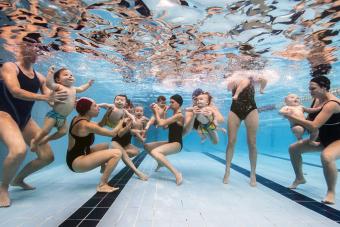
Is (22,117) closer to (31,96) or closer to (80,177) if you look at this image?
(31,96)

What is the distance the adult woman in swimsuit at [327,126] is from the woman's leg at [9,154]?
546cm

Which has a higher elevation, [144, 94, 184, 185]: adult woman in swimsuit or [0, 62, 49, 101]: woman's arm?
[0, 62, 49, 101]: woman's arm

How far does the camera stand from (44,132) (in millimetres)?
5156

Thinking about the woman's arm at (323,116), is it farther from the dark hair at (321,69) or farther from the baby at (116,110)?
the dark hair at (321,69)

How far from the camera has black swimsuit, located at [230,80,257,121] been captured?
653 centimetres

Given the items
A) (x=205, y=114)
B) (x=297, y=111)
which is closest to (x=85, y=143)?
(x=205, y=114)

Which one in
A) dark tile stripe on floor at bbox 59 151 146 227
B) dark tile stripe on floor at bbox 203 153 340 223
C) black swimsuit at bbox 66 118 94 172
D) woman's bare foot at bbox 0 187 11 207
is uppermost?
black swimsuit at bbox 66 118 94 172

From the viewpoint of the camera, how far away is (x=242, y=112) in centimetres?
656

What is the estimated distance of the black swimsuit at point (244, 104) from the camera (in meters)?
6.53

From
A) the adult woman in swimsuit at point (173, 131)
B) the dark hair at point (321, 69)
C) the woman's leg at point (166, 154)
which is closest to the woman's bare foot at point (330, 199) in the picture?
the woman's leg at point (166, 154)

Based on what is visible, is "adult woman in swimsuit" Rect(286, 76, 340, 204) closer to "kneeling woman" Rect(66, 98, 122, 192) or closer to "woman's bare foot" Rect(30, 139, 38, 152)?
"kneeling woman" Rect(66, 98, 122, 192)

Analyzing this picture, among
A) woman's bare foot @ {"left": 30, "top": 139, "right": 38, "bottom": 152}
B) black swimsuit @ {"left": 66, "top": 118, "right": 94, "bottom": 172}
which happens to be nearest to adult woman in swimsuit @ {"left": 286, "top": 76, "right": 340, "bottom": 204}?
black swimsuit @ {"left": 66, "top": 118, "right": 94, "bottom": 172}

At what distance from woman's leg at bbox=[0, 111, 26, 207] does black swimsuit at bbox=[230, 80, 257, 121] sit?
200 inches

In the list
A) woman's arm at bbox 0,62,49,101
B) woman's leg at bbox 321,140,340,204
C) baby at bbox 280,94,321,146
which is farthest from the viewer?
baby at bbox 280,94,321,146
